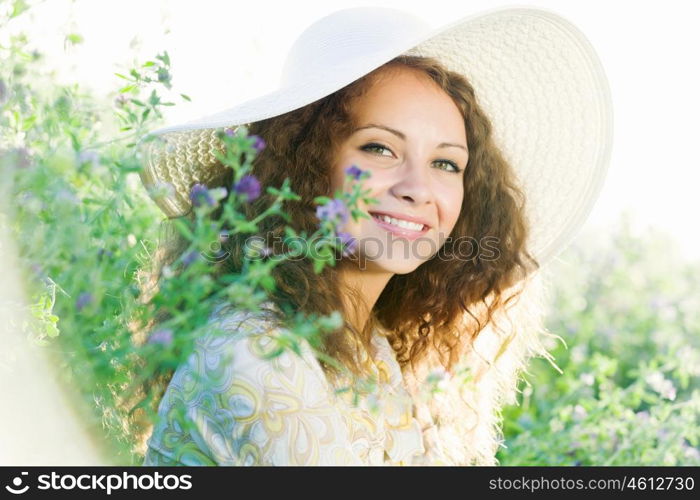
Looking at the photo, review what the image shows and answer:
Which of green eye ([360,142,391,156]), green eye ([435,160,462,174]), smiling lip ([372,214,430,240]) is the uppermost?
green eye ([360,142,391,156])

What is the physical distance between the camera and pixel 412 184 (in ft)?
5.70

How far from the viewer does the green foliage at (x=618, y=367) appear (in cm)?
249

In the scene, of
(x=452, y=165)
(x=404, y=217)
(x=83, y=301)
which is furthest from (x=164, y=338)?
(x=452, y=165)

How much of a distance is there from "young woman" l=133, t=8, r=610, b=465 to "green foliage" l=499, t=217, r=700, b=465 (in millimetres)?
318

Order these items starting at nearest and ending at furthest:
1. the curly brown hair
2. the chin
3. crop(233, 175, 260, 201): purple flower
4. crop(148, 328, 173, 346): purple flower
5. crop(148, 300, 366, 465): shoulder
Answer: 1. crop(148, 328, 173, 346): purple flower
2. crop(233, 175, 260, 201): purple flower
3. crop(148, 300, 366, 465): shoulder
4. the curly brown hair
5. the chin

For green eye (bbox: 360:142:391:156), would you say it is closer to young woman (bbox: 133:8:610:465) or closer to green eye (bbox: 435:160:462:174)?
young woman (bbox: 133:8:610:465)

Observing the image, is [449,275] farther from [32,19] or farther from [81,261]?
[81,261]

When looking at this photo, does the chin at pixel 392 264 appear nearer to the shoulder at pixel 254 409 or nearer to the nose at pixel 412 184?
the nose at pixel 412 184

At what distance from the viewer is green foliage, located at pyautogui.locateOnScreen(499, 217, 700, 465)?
2.49 meters

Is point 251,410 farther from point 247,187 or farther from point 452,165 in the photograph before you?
point 452,165

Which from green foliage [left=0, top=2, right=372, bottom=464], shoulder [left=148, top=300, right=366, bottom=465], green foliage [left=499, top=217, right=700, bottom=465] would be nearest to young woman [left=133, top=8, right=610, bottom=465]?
shoulder [left=148, top=300, right=366, bottom=465]

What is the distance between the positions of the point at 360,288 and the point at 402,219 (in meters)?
0.23

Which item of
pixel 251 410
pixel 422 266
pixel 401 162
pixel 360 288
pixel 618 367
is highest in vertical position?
pixel 401 162
